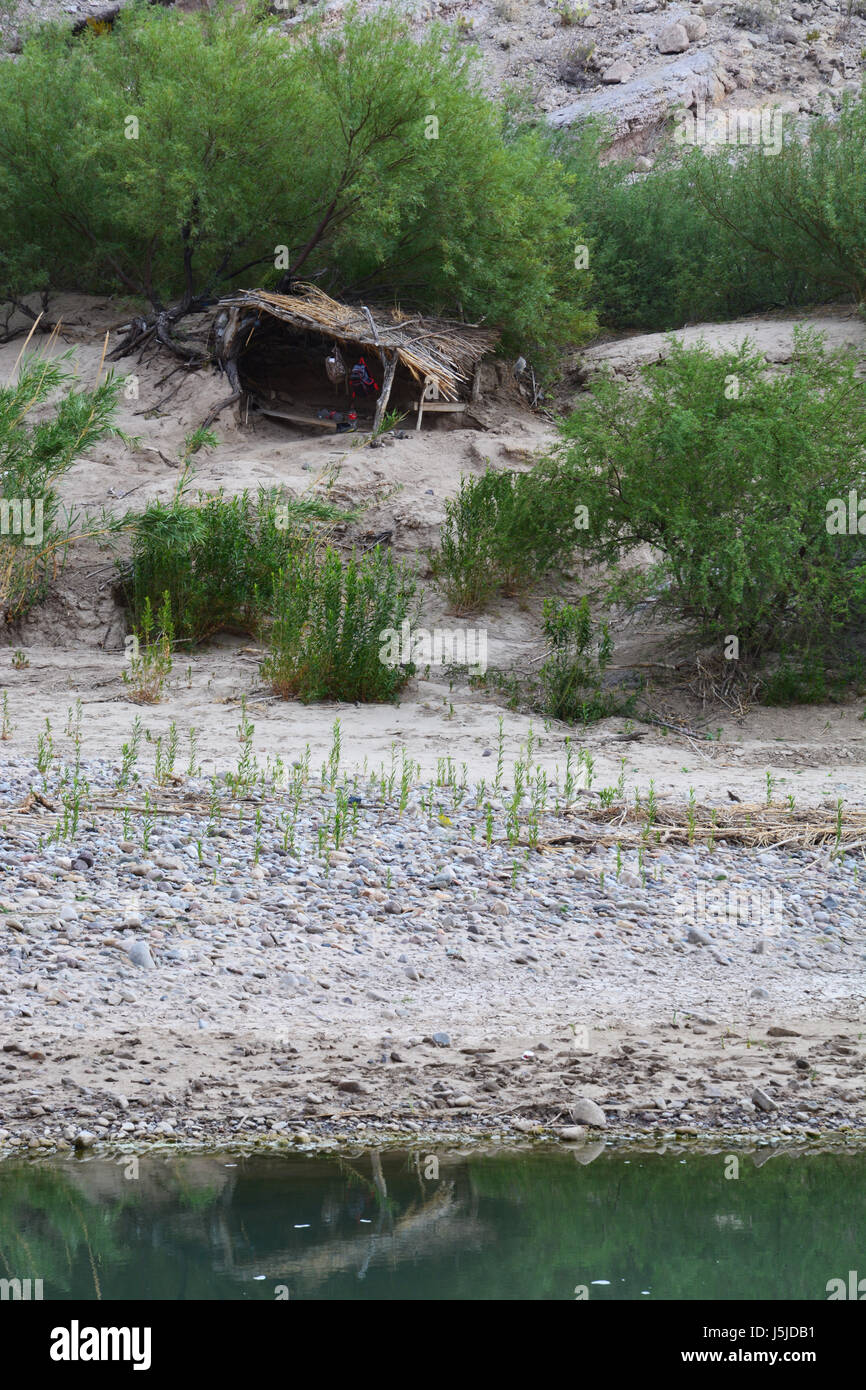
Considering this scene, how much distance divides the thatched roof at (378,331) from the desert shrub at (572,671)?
501 centimetres

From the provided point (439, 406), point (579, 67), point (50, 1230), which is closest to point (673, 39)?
point (579, 67)

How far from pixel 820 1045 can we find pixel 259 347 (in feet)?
42.3

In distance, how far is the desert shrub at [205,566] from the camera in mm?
11258

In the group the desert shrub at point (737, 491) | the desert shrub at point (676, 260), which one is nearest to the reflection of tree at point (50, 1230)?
the desert shrub at point (737, 491)

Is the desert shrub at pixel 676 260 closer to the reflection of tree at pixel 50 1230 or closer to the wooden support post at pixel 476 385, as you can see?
the wooden support post at pixel 476 385

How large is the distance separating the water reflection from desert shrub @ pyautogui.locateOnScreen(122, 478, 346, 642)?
780 cm

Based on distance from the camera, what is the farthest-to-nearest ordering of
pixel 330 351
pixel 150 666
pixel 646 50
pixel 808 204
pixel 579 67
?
pixel 579 67
pixel 646 50
pixel 808 204
pixel 330 351
pixel 150 666

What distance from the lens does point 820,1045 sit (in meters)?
4.72

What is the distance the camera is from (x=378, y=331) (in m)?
14.4

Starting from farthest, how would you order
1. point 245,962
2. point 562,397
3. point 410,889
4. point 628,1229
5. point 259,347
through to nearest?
point 562,397, point 259,347, point 410,889, point 245,962, point 628,1229

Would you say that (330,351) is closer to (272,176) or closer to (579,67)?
(272,176)

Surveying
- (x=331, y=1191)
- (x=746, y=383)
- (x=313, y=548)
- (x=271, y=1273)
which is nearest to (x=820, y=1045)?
(x=331, y=1191)

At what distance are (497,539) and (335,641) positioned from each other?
7.44 ft

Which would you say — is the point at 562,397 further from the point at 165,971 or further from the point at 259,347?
the point at 165,971
